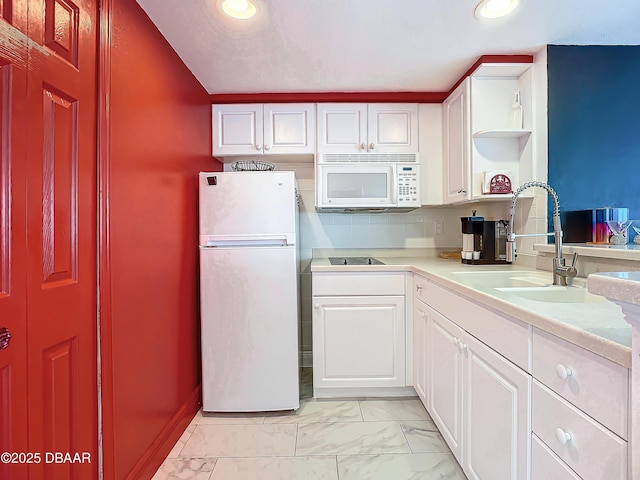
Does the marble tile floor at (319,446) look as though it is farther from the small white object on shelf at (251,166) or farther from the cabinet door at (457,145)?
the small white object on shelf at (251,166)

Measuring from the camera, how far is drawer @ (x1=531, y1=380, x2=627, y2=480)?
662 millimetres

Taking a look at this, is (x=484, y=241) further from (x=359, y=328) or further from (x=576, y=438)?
(x=576, y=438)

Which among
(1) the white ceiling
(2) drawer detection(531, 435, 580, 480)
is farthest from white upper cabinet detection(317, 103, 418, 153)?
(2) drawer detection(531, 435, 580, 480)

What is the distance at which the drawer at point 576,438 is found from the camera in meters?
0.66

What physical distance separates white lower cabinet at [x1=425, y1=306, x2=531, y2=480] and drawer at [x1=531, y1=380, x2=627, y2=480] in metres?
0.06

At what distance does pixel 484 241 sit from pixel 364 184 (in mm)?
902

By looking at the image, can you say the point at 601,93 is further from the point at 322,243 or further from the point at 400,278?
the point at 322,243

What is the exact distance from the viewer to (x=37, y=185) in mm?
991

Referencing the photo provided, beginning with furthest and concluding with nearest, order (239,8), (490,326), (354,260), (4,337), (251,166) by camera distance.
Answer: (354,260)
(251,166)
(239,8)
(490,326)
(4,337)

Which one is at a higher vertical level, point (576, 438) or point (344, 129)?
point (344, 129)

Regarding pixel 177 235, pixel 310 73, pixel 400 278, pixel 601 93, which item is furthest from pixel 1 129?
pixel 601 93

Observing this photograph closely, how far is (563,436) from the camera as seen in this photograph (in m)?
0.80

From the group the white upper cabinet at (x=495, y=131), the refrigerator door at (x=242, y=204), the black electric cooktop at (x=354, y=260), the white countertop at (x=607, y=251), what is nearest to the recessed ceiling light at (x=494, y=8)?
the white upper cabinet at (x=495, y=131)

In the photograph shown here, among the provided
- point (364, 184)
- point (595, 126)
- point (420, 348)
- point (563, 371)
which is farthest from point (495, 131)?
point (563, 371)
